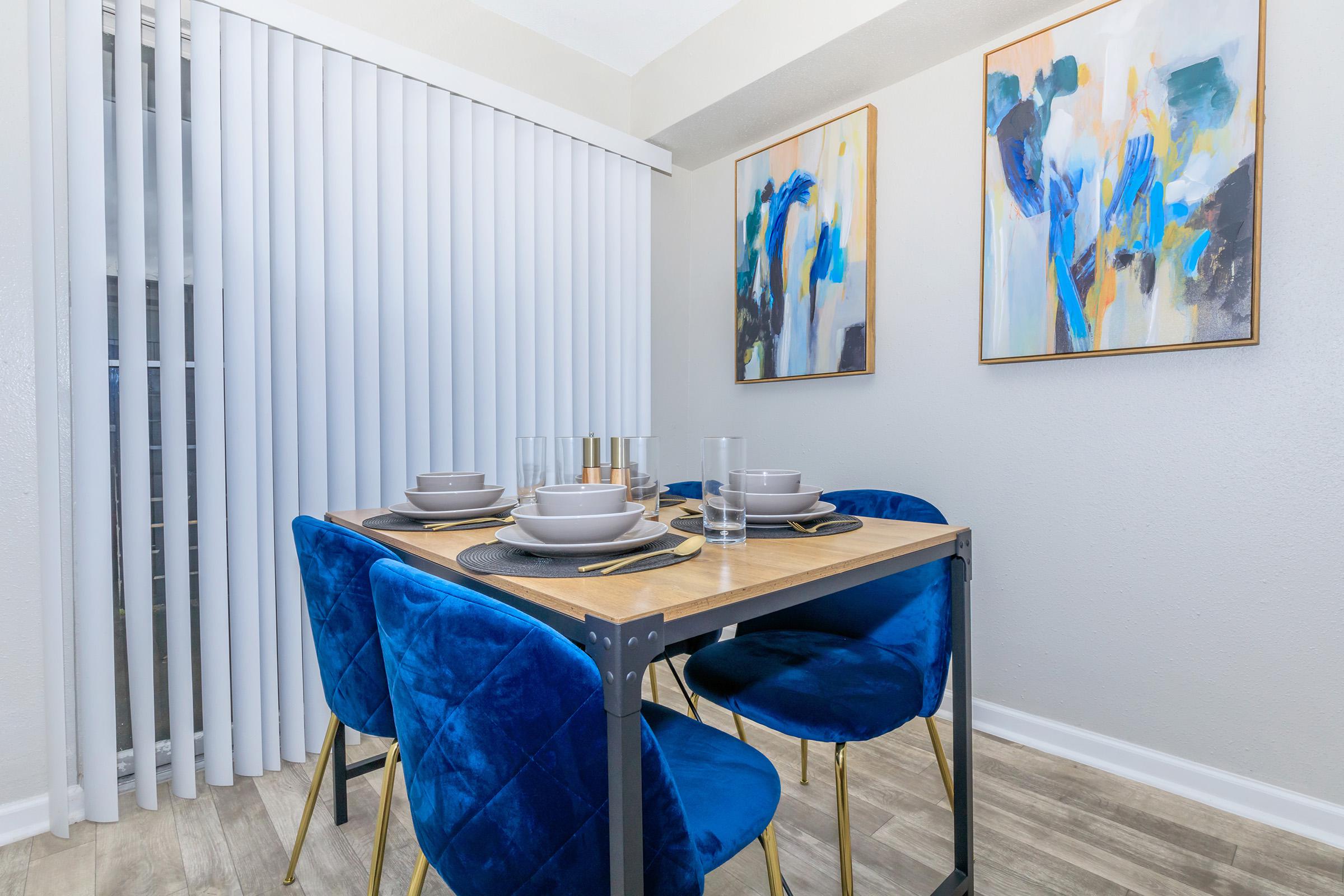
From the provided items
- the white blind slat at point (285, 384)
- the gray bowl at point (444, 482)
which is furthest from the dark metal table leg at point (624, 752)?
the white blind slat at point (285, 384)

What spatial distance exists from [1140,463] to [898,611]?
2.84 ft

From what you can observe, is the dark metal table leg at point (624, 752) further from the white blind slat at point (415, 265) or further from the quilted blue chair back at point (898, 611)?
Result: the white blind slat at point (415, 265)

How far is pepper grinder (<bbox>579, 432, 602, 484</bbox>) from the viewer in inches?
58.7

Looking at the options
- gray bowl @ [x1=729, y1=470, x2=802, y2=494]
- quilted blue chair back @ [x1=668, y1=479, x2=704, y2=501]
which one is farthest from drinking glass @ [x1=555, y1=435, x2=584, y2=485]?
quilted blue chair back @ [x1=668, y1=479, x2=704, y2=501]

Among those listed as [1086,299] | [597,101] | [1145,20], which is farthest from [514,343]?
[1145,20]

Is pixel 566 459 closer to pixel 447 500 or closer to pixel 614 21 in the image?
pixel 447 500

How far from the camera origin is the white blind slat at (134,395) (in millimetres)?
1691

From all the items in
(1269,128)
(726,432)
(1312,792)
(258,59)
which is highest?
(258,59)

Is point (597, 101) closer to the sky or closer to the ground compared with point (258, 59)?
closer to the sky

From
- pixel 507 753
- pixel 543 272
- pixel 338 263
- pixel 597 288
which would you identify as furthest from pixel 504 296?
pixel 507 753

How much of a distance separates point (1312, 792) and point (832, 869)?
121cm

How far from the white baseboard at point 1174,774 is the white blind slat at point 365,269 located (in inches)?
78.0

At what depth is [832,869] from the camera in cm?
149

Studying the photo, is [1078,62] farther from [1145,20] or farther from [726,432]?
[726,432]
